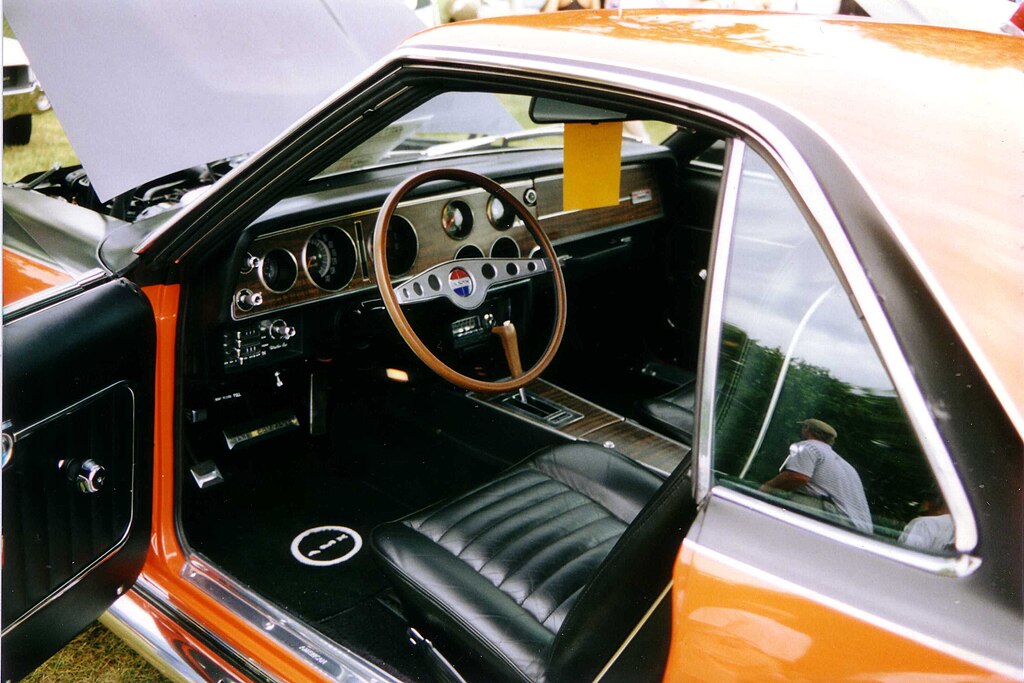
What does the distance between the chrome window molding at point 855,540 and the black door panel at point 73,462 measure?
118cm

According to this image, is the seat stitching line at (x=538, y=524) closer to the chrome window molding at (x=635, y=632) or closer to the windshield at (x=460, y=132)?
the chrome window molding at (x=635, y=632)

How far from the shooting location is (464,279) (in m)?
2.07

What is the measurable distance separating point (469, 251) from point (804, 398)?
178cm

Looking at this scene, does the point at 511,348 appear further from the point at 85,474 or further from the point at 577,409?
the point at 85,474

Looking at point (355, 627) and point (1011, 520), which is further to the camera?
point (355, 627)

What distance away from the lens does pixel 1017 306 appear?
0.89m

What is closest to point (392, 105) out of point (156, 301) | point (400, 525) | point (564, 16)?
point (564, 16)

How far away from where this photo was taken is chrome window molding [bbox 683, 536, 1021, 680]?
0.79 m

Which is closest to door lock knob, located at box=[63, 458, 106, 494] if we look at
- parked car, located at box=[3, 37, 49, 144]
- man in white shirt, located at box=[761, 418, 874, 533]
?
parked car, located at box=[3, 37, 49, 144]

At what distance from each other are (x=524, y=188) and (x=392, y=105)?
1344 mm

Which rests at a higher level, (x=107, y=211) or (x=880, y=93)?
(x=880, y=93)

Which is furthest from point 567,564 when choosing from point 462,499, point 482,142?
point 482,142

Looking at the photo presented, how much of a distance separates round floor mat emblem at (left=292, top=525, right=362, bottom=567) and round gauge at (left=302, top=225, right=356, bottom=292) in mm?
724

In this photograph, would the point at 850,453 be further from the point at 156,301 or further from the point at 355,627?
the point at 355,627
